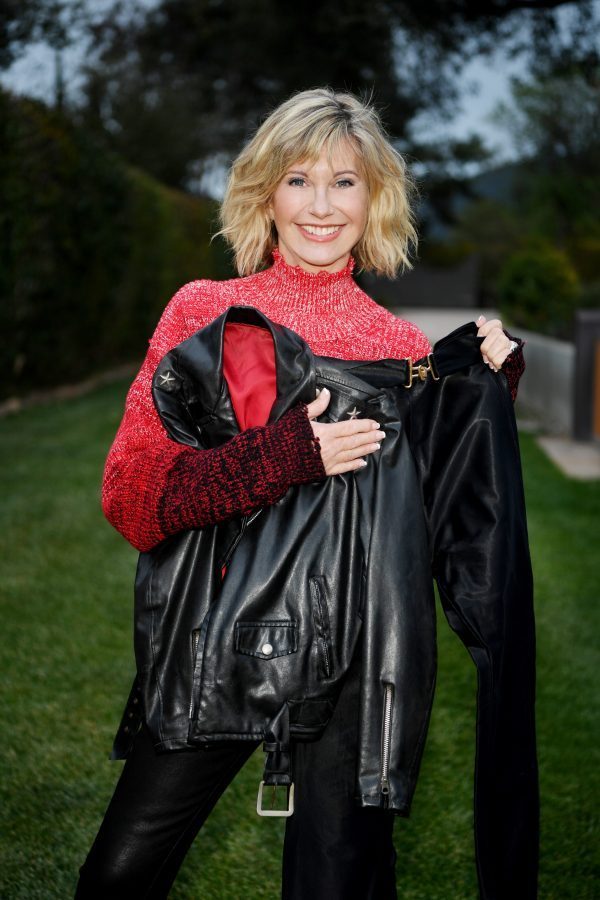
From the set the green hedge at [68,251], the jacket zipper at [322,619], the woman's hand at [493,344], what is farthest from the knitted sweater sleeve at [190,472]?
the green hedge at [68,251]

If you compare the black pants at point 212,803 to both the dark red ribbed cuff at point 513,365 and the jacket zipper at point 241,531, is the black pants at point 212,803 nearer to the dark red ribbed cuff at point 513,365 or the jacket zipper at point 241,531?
the jacket zipper at point 241,531

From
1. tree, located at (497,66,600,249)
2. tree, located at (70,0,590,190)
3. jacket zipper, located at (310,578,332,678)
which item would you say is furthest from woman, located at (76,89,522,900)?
tree, located at (497,66,600,249)

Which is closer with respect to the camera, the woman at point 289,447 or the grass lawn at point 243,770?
the woman at point 289,447

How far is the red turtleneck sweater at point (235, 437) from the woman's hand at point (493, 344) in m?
0.19

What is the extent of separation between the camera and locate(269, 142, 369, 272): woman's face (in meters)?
2.15

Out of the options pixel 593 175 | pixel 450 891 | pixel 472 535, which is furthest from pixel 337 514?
pixel 593 175

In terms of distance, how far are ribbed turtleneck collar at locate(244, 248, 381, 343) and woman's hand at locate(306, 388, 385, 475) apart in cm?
38

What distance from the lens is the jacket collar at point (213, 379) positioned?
1790mm

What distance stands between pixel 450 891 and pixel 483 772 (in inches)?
48.2

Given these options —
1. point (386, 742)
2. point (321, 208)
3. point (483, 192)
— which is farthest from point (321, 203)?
point (483, 192)

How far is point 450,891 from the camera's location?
2902 millimetres

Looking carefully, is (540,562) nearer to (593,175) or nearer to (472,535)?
(472,535)

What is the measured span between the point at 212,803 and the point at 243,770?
1762mm

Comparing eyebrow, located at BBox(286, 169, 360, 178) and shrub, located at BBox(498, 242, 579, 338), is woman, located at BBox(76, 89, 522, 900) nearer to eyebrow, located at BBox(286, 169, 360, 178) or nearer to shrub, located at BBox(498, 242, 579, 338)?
eyebrow, located at BBox(286, 169, 360, 178)
